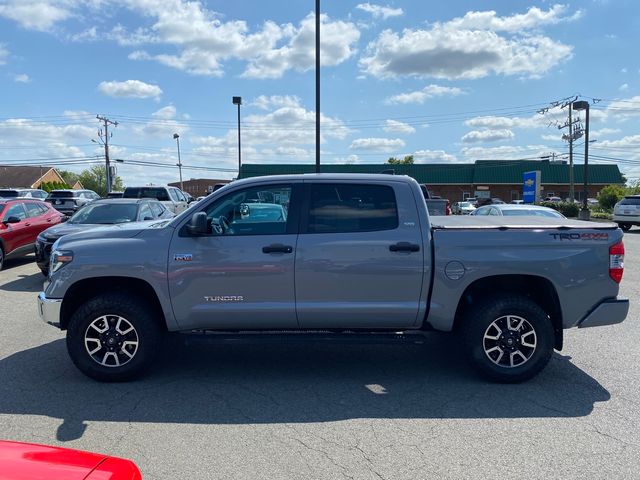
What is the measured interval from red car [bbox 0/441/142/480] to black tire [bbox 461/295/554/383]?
11.6 ft

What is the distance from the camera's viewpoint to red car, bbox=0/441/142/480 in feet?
5.96

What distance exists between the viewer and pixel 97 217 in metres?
10.6

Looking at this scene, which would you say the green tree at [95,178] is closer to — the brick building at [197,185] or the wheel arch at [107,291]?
the brick building at [197,185]

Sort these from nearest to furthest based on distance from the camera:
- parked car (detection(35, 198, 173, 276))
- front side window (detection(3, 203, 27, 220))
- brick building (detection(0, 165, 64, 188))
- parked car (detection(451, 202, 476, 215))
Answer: parked car (detection(35, 198, 173, 276))
front side window (detection(3, 203, 27, 220))
parked car (detection(451, 202, 476, 215))
brick building (detection(0, 165, 64, 188))

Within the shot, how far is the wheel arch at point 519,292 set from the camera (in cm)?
488

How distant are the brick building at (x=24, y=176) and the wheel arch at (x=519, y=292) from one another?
84.9 metres

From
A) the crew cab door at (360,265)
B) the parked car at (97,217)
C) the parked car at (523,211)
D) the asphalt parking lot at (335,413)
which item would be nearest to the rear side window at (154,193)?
the parked car at (97,217)

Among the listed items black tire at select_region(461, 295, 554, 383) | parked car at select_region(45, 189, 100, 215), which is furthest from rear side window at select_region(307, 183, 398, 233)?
parked car at select_region(45, 189, 100, 215)

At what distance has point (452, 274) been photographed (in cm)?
470

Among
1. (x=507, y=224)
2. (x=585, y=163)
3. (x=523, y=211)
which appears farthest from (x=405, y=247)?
(x=585, y=163)

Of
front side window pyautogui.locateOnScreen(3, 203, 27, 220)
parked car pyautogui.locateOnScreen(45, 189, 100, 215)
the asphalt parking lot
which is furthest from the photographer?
parked car pyautogui.locateOnScreen(45, 189, 100, 215)

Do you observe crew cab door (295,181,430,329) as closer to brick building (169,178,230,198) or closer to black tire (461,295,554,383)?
black tire (461,295,554,383)

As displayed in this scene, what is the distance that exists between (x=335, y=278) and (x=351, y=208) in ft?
2.29

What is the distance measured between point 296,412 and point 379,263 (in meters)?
1.50
